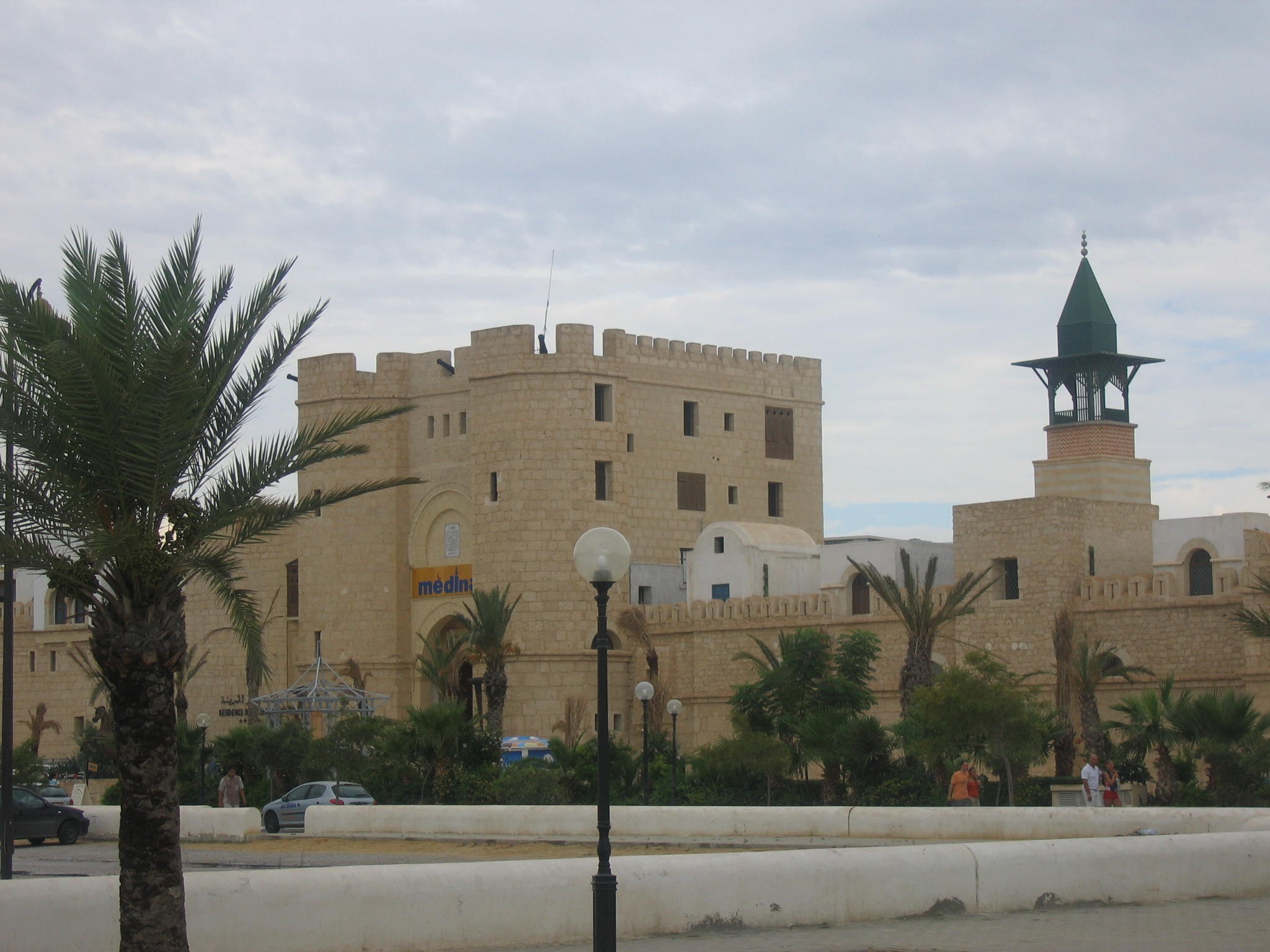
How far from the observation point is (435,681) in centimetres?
3350

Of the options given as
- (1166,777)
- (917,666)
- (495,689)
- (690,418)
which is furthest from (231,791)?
(690,418)

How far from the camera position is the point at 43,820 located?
24453 mm

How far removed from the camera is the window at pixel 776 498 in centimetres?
4403

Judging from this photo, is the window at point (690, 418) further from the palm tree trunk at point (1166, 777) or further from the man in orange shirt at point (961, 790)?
the man in orange shirt at point (961, 790)

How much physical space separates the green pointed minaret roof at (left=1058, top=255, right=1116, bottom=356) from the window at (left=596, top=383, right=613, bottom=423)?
11.2 m

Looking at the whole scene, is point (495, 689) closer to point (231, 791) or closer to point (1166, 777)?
point (231, 791)

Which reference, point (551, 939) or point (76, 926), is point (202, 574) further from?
point (551, 939)

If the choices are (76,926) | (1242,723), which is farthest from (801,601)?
(76,926)

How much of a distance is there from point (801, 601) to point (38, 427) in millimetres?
27697

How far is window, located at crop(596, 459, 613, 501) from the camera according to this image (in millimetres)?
39938

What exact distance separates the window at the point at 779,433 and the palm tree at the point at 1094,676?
588 inches

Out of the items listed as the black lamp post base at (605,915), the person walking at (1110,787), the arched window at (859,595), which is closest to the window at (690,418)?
the arched window at (859,595)

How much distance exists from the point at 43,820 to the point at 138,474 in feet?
51.6

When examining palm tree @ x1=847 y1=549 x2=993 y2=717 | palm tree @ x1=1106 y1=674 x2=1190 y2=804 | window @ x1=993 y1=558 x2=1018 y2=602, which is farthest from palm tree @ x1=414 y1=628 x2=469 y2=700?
palm tree @ x1=1106 y1=674 x2=1190 y2=804
